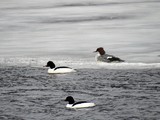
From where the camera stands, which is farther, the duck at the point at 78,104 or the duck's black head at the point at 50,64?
the duck's black head at the point at 50,64

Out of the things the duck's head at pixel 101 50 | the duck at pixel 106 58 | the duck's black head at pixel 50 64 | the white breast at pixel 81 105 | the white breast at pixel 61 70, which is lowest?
the white breast at pixel 81 105

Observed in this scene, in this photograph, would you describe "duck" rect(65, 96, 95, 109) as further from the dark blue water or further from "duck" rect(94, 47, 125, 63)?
"duck" rect(94, 47, 125, 63)

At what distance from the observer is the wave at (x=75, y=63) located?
18.2 m

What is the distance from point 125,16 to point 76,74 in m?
9.70

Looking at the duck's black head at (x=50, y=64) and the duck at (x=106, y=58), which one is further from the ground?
the duck at (x=106, y=58)

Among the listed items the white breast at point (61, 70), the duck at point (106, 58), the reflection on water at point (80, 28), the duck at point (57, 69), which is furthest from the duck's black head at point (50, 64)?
the reflection on water at point (80, 28)

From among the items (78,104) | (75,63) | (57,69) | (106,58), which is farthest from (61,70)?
(78,104)

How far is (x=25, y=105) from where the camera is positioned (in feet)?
47.3

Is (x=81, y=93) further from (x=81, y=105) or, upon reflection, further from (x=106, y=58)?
(x=106, y=58)

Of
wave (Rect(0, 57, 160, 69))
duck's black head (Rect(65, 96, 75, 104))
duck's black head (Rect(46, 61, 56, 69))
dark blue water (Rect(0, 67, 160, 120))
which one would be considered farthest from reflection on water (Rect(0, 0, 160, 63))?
duck's black head (Rect(65, 96, 75, 104))

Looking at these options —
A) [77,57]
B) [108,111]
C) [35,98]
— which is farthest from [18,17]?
[108,111]

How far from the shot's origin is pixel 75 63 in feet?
62.0

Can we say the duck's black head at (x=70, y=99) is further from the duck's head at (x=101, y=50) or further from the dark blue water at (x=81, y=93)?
the duck's head at (x=101, y=50)

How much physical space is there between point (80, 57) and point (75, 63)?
0.83 meters
